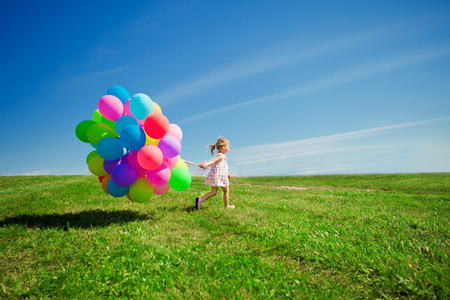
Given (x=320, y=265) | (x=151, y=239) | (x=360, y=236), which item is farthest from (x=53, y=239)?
(x=360, y=236)

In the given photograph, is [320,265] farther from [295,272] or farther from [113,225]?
[113,225]

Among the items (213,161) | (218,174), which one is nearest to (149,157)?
(213,161)

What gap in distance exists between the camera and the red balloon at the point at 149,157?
18.4ft

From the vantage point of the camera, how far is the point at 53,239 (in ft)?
16.1

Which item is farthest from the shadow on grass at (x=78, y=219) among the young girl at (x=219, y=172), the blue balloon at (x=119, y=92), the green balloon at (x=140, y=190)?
the blue balloon at (x=119, y=92)

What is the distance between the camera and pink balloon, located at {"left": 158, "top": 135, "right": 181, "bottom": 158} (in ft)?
19.8

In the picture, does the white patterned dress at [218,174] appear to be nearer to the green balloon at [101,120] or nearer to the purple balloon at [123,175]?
the purple balloon at [123,175]

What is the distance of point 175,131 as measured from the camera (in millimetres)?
6562

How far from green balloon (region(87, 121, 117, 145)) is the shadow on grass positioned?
6.70ft

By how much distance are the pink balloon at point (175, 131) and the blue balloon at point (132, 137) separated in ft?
3.03

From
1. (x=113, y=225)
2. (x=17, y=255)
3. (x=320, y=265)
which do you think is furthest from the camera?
(x=113, y=225)

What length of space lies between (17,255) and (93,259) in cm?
145

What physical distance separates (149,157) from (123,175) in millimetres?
843

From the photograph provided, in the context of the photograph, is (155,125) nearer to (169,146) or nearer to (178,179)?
(169,146)
